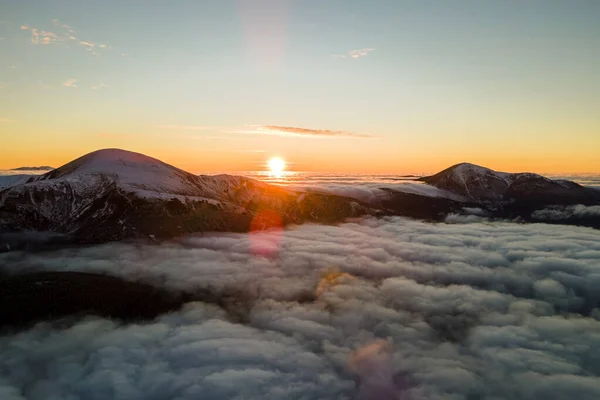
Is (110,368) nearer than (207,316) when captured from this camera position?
Yes

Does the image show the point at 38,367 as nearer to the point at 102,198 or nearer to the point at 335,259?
the point at 102,198

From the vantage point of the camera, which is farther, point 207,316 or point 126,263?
point 126,263

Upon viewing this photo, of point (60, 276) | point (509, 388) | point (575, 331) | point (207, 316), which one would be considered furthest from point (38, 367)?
point (575, 331)

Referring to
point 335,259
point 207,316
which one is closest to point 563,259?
point 335,259

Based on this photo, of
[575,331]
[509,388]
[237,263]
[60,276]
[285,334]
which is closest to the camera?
[509,388]

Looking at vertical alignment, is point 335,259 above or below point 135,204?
below

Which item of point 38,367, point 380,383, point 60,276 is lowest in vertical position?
point 380,383

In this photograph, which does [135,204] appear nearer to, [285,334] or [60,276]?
[60,276]

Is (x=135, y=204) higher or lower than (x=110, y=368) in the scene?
higher

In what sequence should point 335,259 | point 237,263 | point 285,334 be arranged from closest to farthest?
point 285,334
point 237,263
point 335,259
